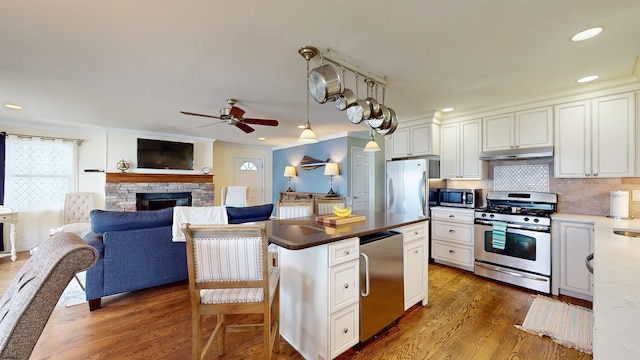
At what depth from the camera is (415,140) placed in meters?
4.15

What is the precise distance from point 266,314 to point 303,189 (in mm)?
5408

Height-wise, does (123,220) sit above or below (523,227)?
above

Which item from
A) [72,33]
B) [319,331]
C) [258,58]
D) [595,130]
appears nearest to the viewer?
[319,331]

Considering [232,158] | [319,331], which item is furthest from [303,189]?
[319,331]

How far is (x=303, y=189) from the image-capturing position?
687 cm

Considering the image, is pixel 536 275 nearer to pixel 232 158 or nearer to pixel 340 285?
pixel 340 285

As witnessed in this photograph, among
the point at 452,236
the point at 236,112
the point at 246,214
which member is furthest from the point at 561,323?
the point at 236,112

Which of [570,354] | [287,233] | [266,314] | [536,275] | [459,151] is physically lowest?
[570,354]

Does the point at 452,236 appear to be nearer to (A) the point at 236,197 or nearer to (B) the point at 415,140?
(B) the point at 415,140

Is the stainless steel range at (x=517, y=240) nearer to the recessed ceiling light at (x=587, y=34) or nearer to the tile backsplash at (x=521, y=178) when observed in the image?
the tile backsplash at (x=521, y=178)

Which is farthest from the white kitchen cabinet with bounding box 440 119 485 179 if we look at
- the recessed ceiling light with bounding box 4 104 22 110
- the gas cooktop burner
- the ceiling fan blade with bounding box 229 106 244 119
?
the recessed ceiling light with bounding box 4 104 22 110

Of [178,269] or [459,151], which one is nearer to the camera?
[178,269]

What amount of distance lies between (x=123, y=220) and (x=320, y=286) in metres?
2.17

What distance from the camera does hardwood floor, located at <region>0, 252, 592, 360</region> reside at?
74.4 inches
